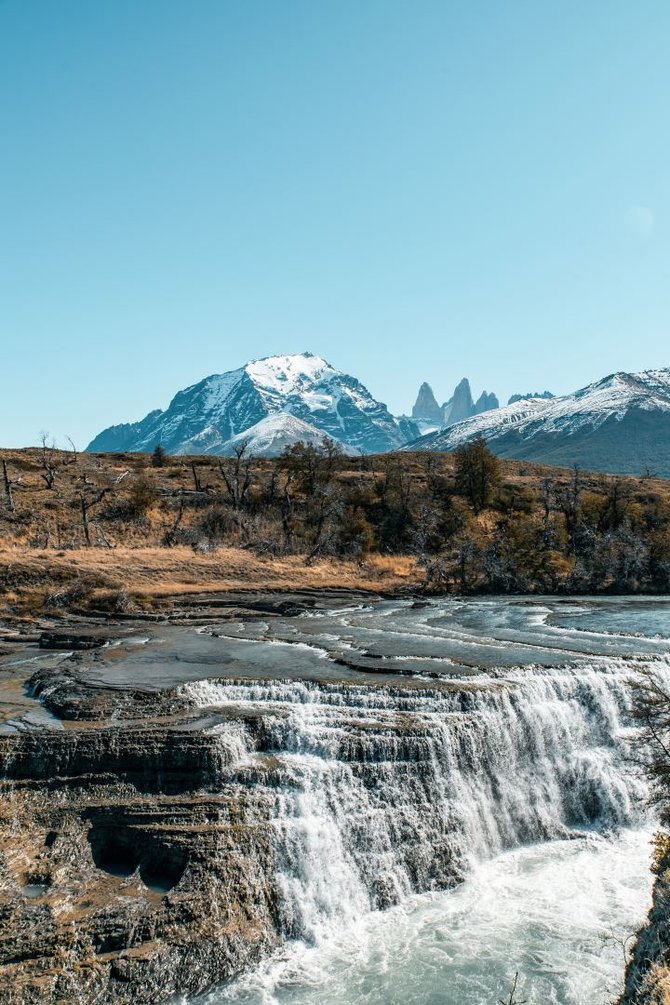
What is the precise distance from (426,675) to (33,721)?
15.3 metres

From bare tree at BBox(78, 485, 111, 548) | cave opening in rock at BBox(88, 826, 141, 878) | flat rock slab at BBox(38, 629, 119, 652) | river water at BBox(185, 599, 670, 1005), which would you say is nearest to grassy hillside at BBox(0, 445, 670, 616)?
bare tree at BBox(78, 485, 111, 548)

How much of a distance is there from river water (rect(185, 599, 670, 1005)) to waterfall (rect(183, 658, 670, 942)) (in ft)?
0.18

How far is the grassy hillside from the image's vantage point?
165 feet

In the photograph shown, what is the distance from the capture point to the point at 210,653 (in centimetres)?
3312

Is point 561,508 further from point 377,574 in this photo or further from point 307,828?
point 307,828

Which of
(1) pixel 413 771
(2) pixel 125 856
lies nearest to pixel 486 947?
(1) pixel 413 771

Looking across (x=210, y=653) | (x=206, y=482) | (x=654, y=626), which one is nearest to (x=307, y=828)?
(x=210, y=653)

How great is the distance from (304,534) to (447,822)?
48412 millimetres

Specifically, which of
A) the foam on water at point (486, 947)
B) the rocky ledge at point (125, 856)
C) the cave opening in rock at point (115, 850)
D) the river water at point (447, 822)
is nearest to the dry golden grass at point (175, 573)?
the river water at point (447, 822)

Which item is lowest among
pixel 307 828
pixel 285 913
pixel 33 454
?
pixel 285 913

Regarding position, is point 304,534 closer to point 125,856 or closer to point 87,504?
point 87,504

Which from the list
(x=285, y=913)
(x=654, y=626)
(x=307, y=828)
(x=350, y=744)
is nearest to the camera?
(x=285, y=913)

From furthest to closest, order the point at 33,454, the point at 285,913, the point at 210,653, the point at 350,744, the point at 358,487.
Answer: the point at 33,454, the point at 358,487, the point at 210,653, the point at 350,744, the point at 285,913

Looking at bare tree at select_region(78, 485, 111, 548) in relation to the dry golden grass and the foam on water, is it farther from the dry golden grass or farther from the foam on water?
the foam on water
